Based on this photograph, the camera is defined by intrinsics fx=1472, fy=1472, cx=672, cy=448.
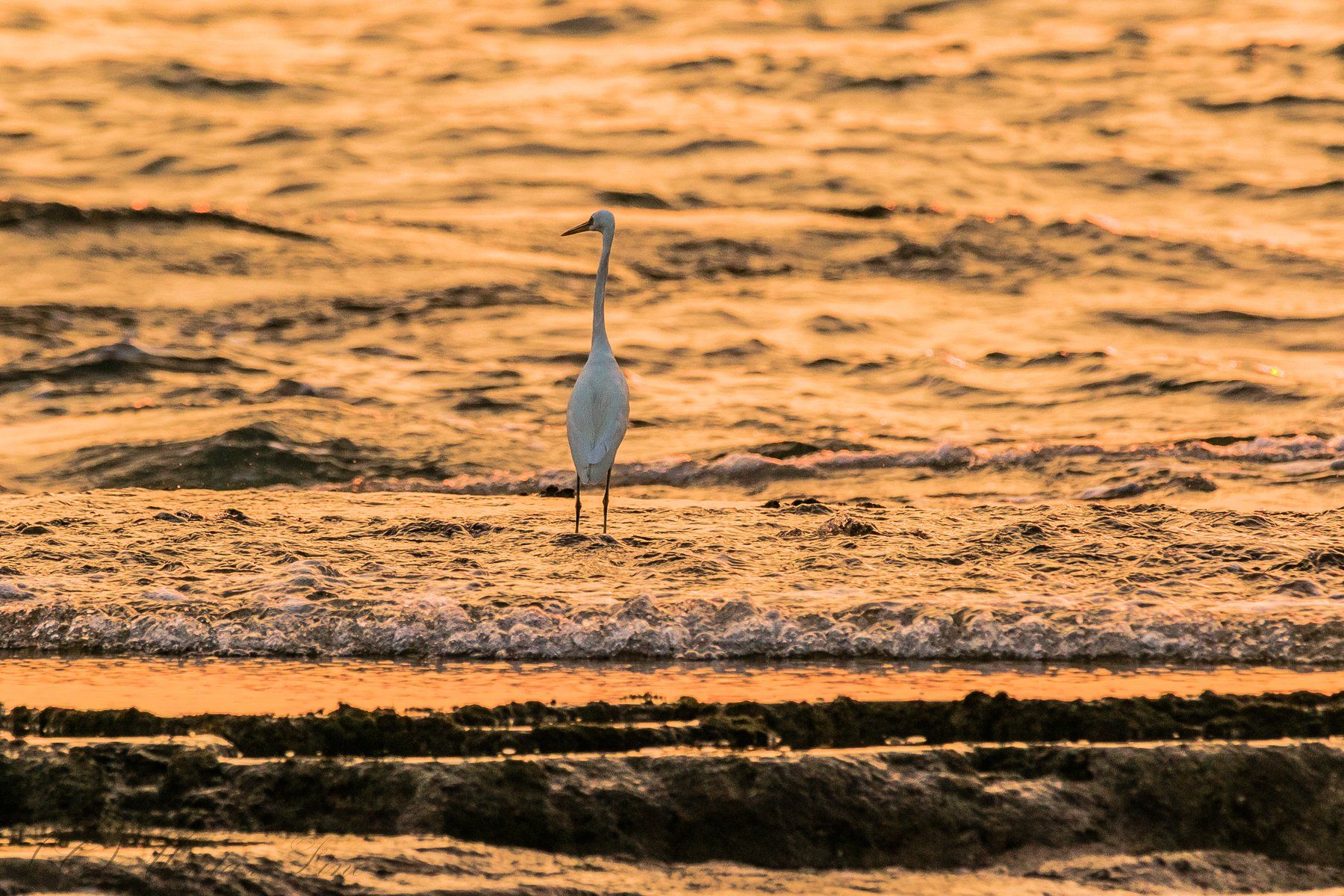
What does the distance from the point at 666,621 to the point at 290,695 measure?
1.28 m

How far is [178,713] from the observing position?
12.6ft

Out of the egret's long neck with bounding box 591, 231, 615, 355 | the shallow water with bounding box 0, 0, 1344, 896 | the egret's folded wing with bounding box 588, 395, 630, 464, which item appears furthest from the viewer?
the egret's long neck with bounding box 591, 231, 615, 355

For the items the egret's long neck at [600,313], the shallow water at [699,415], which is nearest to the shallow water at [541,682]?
the shallow water at [699,415]

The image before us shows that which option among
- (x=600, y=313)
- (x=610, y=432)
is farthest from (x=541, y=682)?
(x=600, y=313)

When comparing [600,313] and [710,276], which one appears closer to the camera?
[600,313]

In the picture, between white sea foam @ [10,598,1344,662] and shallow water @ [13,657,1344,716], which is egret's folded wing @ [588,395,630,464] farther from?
shallow water @ [13,657,1344,716]

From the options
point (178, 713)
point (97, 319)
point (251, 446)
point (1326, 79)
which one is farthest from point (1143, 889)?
point (1326, 79)

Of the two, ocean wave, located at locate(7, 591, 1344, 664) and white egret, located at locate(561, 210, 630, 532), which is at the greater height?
white egret, located at locate(561, 210, 630, 532)

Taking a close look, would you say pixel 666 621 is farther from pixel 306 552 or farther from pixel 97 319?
pixel 97 319

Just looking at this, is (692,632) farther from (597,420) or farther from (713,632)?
(597,420)

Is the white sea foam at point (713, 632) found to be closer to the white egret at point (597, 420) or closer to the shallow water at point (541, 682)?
the shallow water at point (541, 682)

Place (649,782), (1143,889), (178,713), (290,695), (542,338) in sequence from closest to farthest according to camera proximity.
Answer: (1143,889)
(649,782)
(178,713)
(290,695)
(542,338)

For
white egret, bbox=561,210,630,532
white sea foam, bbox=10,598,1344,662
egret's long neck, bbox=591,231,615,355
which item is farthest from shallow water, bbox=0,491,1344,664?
egret's long neck, bbox=591,231,615,355

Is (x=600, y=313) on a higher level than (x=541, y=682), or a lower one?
higher
